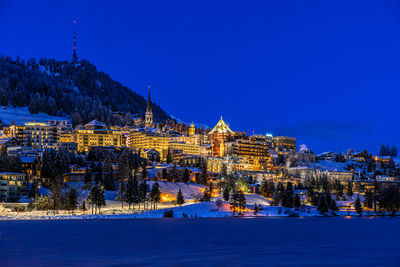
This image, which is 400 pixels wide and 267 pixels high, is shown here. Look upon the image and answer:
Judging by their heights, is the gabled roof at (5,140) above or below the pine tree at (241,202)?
above

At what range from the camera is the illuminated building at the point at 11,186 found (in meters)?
118

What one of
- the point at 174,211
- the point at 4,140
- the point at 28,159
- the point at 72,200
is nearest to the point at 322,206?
the point at 174,211

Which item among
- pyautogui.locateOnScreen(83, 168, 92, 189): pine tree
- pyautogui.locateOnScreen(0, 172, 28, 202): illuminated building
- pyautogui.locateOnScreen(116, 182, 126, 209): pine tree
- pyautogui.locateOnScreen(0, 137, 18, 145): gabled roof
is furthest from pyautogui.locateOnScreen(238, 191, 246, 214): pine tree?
pyautogui.locateOnScreen(0, 137, 18, 145): gabled roof

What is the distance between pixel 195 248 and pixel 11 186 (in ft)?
259

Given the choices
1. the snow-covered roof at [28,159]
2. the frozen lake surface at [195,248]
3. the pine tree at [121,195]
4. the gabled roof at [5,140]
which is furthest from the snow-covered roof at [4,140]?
the frozen lake surface at [195,248]

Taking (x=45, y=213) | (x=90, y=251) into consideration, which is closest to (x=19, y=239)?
(x=90, y=251)

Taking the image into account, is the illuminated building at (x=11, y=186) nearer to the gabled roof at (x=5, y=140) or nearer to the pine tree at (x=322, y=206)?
the gabled roof at (x=5, y=140)

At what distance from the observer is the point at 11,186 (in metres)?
119

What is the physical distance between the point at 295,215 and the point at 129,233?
63185mm

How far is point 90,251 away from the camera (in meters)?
50.1

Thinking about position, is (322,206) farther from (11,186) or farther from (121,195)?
(11,186)

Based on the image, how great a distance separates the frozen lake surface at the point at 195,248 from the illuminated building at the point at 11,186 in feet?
156

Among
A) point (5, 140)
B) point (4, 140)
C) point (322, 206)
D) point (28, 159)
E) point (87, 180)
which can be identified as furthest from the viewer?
point (4, 140)

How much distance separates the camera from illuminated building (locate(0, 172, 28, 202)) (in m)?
118
